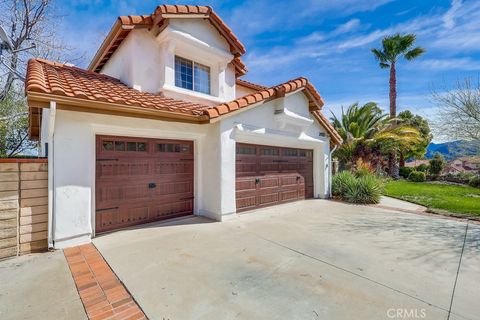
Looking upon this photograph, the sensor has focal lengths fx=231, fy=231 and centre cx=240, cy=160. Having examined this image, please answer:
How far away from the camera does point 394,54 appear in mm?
26531

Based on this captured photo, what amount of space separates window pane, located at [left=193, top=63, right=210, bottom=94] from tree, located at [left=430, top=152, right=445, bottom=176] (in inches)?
1099

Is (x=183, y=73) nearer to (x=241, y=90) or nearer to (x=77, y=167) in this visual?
(x=241, y=90)

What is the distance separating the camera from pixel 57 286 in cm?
372

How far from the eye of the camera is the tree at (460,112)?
9.15m

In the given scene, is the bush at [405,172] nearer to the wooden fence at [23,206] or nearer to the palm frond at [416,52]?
the palm frond at [416,52]

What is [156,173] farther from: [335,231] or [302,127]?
[302,127]

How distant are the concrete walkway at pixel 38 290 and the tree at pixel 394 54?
1113 inches

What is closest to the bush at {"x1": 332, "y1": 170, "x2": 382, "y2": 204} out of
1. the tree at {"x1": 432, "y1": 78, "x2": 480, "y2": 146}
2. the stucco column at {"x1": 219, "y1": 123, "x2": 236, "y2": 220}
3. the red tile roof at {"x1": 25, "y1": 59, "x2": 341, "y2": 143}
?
the red tile roof at {"x1": 25, "y1": 59, "x2": 341, "y2": 143}

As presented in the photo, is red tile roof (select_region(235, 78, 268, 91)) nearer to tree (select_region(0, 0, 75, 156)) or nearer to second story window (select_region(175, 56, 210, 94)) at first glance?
second story window (select_region(175, 56, 210, 94))

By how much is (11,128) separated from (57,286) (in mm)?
17454

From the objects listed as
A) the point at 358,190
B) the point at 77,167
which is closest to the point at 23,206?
the point at 77,167

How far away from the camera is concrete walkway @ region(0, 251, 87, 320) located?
3102 mm

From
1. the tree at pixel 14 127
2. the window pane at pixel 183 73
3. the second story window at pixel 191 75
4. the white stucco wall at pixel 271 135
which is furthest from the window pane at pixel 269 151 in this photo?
the tree at pixel 14 127

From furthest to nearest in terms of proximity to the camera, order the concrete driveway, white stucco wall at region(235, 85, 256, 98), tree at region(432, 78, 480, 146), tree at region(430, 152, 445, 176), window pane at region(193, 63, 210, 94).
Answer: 1. tree at region(430, 152, 445, 176)
2. white stucco wall at region(235, 85, 256, 98)
3. window pane at region(193, 63, 210, 94)
4. tree at region(432, 78, 480, 146)
5. the concrete driveway
